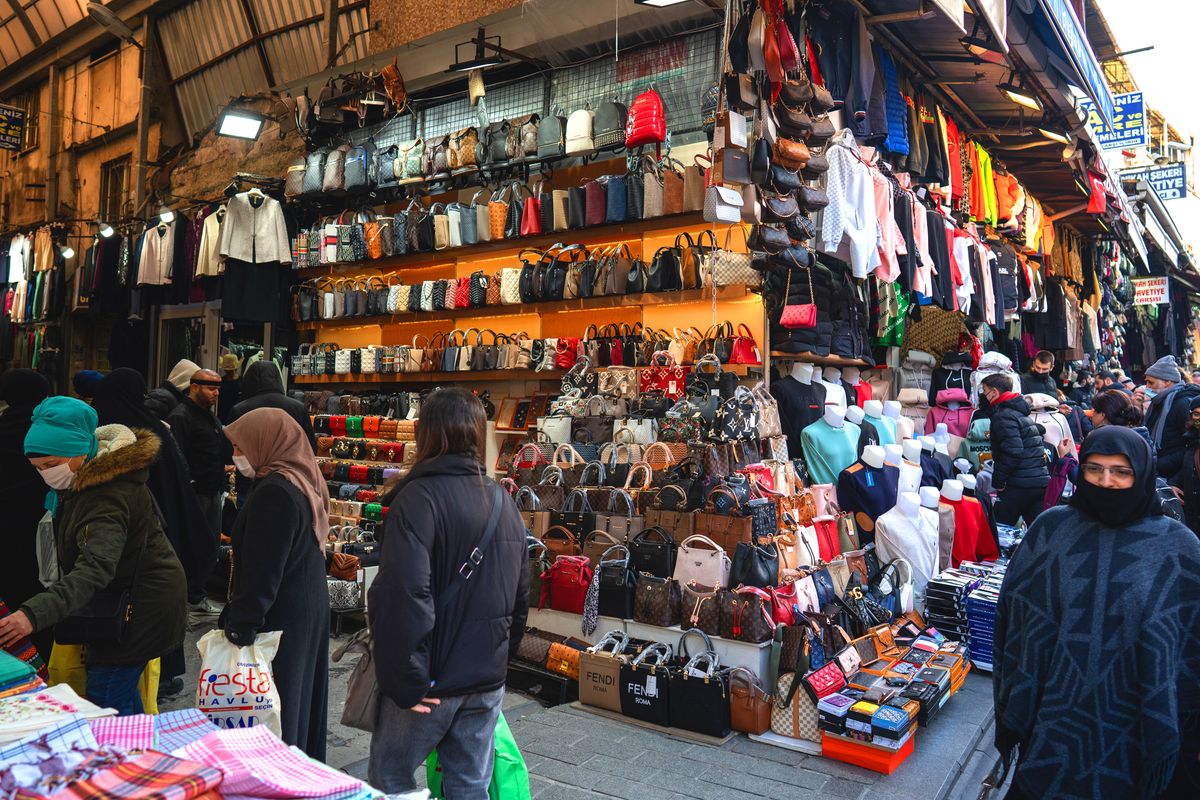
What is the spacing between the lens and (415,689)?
8.03ft

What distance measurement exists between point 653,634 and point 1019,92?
6.37 metres

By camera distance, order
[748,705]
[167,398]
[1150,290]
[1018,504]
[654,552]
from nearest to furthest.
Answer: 1. [748,705]
2. [654,552]
3. [167,398]
4. [1018,504]
5. [1150,290]

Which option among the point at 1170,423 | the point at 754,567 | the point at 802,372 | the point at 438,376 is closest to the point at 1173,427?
the point at 1170,423

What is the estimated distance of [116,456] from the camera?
9.93ft

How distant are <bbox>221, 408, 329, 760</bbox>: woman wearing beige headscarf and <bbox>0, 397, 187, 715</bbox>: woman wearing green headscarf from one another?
357 millimetres

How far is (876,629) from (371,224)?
6.46 m

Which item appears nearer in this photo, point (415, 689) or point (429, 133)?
point (415, 689)

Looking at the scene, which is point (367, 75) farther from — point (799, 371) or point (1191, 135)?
point (1191, 135)

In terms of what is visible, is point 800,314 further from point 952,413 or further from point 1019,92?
point 1019,92

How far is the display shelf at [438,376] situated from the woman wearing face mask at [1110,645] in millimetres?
3451

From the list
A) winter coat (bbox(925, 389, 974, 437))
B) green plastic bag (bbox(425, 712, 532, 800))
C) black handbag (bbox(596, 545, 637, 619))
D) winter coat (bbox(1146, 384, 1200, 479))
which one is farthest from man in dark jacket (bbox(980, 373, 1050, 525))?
green plastic bag (bbox(425, 712, 532, 800))

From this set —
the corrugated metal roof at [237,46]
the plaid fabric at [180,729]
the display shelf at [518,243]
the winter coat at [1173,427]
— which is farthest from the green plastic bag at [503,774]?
the corrugated metal roof at [237,46]

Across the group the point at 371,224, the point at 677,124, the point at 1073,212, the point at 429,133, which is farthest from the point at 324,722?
the point at 1073,212

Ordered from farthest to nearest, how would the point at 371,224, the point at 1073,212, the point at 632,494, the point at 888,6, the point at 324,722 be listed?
the point at 1073,212 < the point at 371,224 < the point at 888,6 < the point at 632,494 < the point at 324,722
